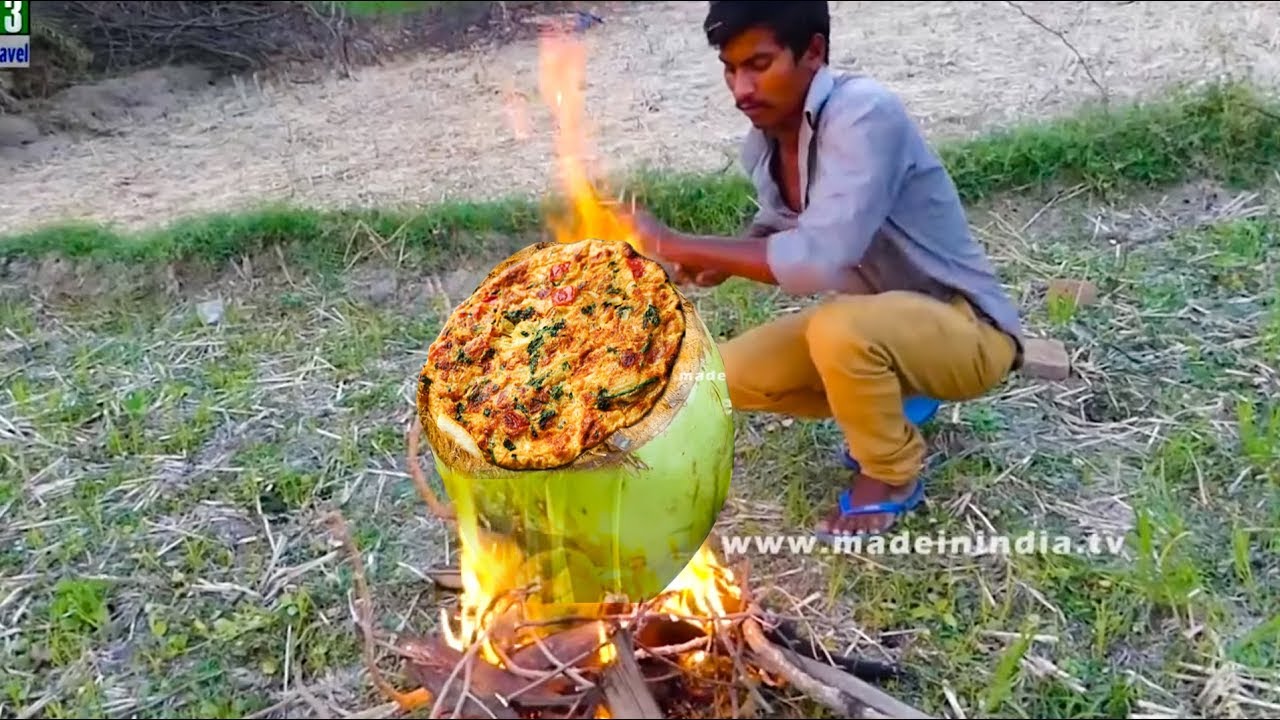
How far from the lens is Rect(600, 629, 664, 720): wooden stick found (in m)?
1.91

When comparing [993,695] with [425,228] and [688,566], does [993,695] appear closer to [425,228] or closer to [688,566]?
[688,566]

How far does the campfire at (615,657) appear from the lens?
1.97 m

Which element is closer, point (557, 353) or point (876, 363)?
point (557, 353)

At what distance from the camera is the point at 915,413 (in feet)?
9.00

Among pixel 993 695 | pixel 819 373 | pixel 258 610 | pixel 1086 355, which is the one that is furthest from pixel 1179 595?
pixel 258 610

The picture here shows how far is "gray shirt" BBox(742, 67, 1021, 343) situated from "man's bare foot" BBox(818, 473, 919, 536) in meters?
0.41

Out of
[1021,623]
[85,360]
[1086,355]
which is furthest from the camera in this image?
[85,360]

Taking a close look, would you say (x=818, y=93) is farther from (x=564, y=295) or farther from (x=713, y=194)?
(x=713, y=194)

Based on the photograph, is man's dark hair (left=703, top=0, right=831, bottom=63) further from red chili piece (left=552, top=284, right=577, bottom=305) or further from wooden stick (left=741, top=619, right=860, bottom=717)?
wooden stick (left=741, top=619, right=860, bottom=717)

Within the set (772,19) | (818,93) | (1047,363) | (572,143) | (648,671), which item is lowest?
(1047,363)

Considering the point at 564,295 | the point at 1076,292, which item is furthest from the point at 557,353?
the point at 1076,292

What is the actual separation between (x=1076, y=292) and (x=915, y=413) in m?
0.94

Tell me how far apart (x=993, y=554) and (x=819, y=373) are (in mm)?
514

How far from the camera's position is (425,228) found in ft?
12.8
